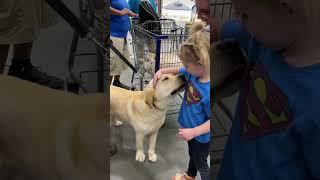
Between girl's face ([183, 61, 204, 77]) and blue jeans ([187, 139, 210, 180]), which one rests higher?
girl's face ([183, 61, 204, 77])

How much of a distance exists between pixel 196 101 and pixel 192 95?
3 centimetres

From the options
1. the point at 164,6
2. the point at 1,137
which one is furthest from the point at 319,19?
the point at 164,6

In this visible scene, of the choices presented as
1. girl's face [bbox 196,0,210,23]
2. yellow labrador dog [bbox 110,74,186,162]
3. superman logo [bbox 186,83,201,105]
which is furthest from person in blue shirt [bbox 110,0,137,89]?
girl's face [bbox 196,0,210,23]

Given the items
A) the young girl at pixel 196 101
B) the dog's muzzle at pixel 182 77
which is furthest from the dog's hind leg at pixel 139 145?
the dog's muzzle at pixel 182 77

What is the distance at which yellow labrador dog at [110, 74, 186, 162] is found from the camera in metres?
1.52

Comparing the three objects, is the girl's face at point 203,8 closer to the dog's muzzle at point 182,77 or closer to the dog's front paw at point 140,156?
the dog's muzzle at point 182,77

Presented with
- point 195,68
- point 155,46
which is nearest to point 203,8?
point 195,68

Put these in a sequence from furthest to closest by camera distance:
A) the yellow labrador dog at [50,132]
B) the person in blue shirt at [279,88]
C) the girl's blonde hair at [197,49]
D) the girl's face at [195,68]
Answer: the girl's face at [195,68] → the girl's blonde hair at [197,49] → the yellow labrador dog at [50,132] → the person in blue shirt at [279,88]

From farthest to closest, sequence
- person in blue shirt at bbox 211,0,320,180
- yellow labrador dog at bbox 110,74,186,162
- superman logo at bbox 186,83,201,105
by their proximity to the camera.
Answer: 1. yellow labrador dog at bbox 110,74,186,162
2. superman logo at bbox 186,83,201,105
3. person in blue shirt at bbox 211,0,320,180

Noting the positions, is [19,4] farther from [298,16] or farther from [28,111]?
[298,16]

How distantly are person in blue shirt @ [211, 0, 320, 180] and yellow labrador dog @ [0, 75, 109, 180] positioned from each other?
209mm

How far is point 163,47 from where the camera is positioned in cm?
186

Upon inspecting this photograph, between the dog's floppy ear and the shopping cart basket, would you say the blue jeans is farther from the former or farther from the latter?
the shopping cart basket

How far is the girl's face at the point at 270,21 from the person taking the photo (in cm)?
35
